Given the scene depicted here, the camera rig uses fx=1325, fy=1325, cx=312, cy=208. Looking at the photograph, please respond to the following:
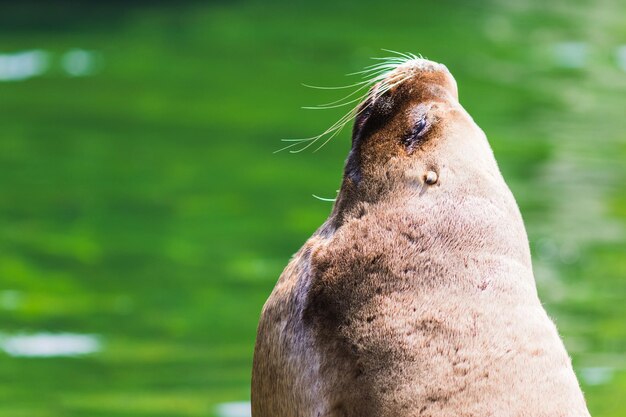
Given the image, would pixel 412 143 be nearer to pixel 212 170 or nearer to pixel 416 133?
pixel 416 133

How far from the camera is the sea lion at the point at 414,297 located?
1970 millimetres

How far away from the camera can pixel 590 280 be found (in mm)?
6844

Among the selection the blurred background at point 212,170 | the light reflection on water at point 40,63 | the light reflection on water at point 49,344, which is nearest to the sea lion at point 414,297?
the blurred background at point 212,170

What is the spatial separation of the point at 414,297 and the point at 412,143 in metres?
0.30

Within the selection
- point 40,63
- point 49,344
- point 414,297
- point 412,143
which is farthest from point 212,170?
point 414,297

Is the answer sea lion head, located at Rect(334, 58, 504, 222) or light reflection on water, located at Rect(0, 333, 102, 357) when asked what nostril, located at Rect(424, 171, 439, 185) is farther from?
light reflection on water, located at Rect(0, 333, 102, 357)

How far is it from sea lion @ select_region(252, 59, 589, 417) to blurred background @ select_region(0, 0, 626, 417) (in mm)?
2900

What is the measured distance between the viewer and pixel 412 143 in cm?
223

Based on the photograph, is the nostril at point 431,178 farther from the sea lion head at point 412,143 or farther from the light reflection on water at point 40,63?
the light reflection on water at point 40,63

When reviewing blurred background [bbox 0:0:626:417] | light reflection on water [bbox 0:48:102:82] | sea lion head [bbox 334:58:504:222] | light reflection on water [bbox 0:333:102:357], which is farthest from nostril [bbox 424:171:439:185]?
light reflection on water [bbox 0:48:102:82]

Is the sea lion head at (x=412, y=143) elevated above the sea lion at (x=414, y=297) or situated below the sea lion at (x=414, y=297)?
above

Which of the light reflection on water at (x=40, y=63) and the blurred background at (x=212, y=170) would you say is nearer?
the blurred background at (x=212, y=170)

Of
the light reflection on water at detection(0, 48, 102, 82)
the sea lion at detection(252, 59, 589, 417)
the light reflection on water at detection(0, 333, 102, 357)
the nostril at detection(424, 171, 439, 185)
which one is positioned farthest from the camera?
the light reflection on water at detection(0, 48, 102, 82)

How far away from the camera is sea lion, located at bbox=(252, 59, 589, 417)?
77.5 inches
